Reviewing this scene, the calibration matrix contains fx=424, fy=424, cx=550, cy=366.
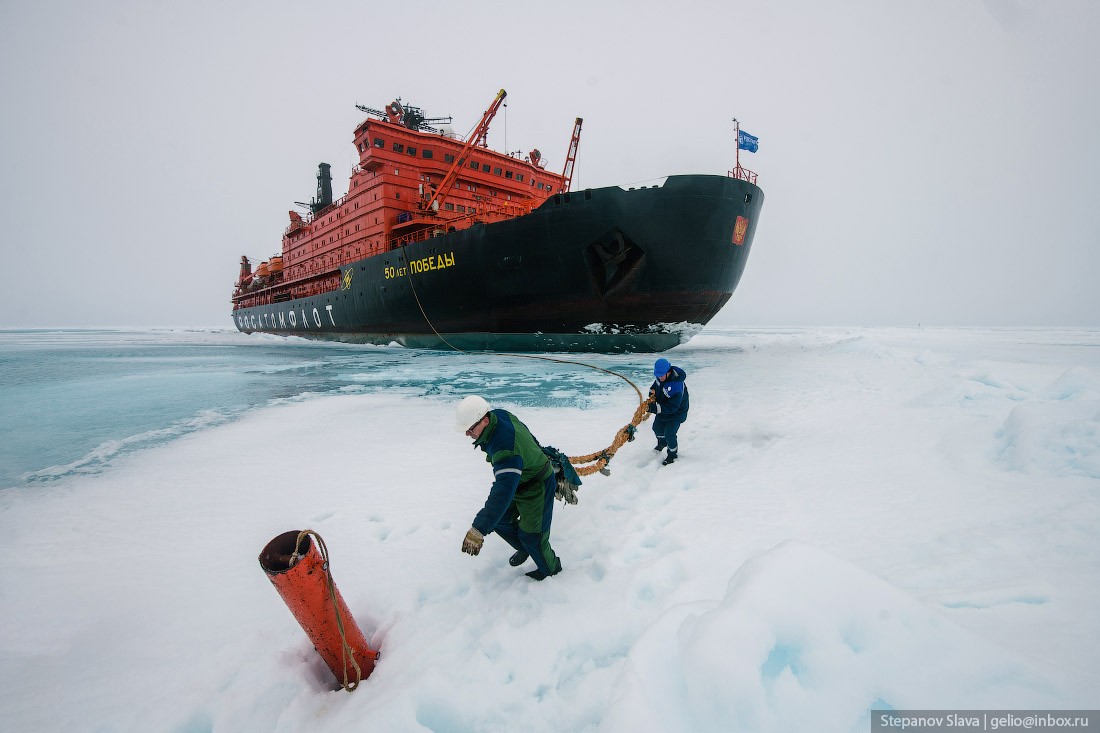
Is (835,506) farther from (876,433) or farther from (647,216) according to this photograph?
(647,216)

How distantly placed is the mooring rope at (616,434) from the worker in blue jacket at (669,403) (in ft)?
0.54

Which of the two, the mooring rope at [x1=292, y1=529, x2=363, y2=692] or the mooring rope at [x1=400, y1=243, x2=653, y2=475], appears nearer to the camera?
the mooring rope at [x1=292, y1=529, x2=363, y2=692]

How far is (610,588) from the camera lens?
8.15ft

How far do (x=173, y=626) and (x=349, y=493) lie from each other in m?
1.58

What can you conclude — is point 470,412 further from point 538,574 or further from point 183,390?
point 183,390

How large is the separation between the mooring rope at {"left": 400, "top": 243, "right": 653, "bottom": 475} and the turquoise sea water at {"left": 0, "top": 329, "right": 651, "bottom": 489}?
0.48 meters

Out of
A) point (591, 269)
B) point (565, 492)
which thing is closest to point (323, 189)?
point (591, 269)

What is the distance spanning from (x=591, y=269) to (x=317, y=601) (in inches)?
452

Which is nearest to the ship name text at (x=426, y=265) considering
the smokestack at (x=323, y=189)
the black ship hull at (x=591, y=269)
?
the black ship hull at (x=591, y=269)

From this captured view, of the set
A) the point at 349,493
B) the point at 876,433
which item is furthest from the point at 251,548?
the point at 876,433

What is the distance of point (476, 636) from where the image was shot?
2.31 m

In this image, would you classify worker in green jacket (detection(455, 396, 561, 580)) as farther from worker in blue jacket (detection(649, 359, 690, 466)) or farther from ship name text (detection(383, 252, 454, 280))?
ship name text (detection(383, 252, 454, 280))

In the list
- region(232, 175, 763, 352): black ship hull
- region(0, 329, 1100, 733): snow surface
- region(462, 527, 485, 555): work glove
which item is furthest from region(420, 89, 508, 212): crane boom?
region(462, 527, 485, 555): work glove

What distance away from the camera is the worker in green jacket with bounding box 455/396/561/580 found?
2336mm
